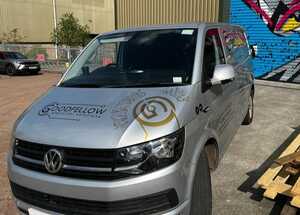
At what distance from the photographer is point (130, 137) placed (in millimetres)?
2502

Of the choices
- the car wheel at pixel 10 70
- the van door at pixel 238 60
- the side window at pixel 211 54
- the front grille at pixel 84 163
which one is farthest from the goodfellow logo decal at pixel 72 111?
the car wheel at pixel 10 70

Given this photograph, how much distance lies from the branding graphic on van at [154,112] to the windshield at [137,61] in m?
0.43

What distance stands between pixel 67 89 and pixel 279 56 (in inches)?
450

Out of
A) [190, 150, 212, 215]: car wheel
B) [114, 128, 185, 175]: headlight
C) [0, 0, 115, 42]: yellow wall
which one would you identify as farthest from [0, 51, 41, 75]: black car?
[114, 128, 185, 175]: headlight

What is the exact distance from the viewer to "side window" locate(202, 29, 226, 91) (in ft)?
11.5

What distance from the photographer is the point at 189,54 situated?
3520mm

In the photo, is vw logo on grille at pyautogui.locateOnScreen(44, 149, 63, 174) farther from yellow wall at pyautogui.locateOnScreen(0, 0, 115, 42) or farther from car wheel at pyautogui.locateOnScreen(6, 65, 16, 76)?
yellow wall at pyautogui.locateOnScreen(0, 0, 115, 42)

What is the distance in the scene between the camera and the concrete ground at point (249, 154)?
12.3 feet

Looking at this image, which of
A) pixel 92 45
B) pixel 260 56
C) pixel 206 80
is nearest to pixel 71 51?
pixel 260 56

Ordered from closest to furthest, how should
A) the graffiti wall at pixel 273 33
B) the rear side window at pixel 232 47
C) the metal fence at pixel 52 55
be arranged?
the rear side window at pixel 232 47 < the graffiti wall at pixel 273 33 < the metal fence at pixel 52 55

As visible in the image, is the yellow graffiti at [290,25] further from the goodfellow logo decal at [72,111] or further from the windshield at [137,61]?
the goodfellow logo decal at [72,111]

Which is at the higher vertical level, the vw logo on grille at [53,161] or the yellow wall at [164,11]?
the yellow wall at [164,11]

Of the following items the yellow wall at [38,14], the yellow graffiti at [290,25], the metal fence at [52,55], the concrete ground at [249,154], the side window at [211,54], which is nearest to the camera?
the side window at [211,54]

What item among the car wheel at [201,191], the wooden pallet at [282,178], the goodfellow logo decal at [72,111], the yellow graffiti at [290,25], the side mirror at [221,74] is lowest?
the wooden pallet at [282,178]
